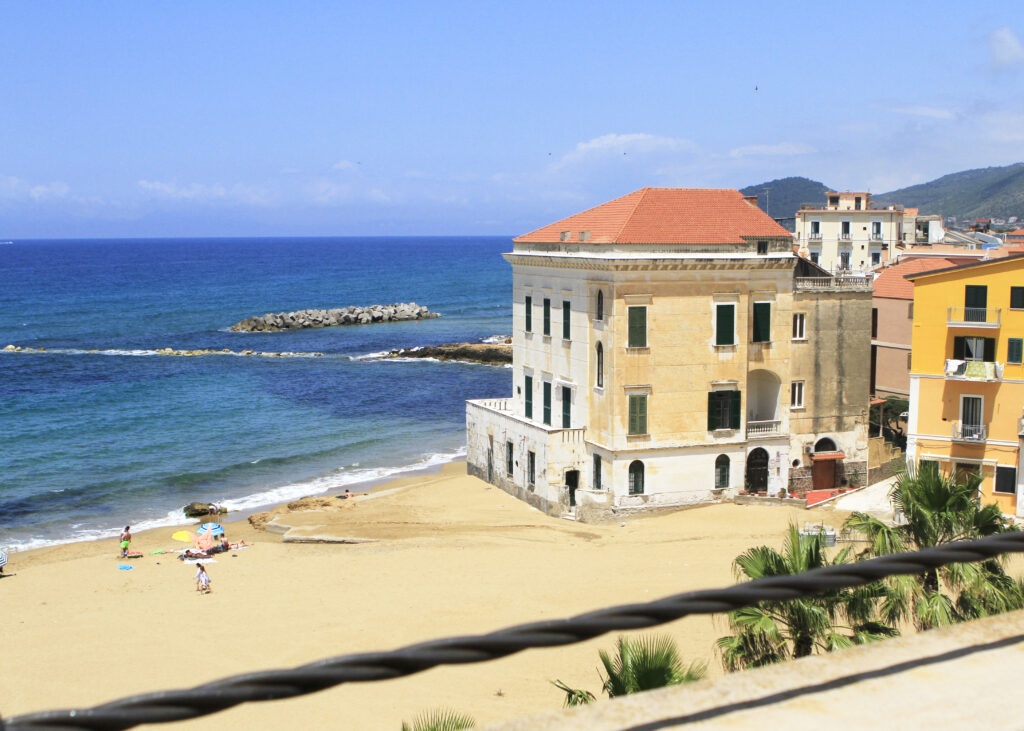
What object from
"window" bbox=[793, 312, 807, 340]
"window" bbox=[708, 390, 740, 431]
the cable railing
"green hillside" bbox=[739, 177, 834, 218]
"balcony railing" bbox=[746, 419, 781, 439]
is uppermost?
"green hillside" bbox=[739, 177, 834, 218]

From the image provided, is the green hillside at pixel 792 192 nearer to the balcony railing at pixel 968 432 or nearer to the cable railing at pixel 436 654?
the balcony railing at pixel 968 432

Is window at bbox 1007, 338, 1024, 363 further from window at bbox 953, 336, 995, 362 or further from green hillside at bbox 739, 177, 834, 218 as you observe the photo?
green hillside at bbox 739, 177, 834, 218

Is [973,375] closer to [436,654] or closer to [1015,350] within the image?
[1015,350]

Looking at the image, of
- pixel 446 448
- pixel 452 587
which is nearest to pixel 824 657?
pixel 452 587

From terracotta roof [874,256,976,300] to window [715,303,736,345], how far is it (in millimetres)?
13256

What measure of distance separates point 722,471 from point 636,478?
2.88 metres

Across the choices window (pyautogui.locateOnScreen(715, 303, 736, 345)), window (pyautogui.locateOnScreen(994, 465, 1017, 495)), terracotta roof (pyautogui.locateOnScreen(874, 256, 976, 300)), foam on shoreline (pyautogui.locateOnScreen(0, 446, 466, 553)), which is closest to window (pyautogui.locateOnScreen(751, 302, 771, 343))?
window (pyautogui.locateOnScreen(715, 303, 736, 345))

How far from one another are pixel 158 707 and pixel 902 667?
3.23 metres

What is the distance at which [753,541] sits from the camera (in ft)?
93.8

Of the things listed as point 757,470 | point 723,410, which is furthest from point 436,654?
point 757,470

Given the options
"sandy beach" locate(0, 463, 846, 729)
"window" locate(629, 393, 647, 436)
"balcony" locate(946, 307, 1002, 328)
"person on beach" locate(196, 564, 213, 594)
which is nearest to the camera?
"sandy beach" locate(0, 463, 846, 729)

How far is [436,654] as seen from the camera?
8.68ft

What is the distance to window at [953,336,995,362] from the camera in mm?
30500

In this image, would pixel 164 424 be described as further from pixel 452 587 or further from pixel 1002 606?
pixel 1002 606
